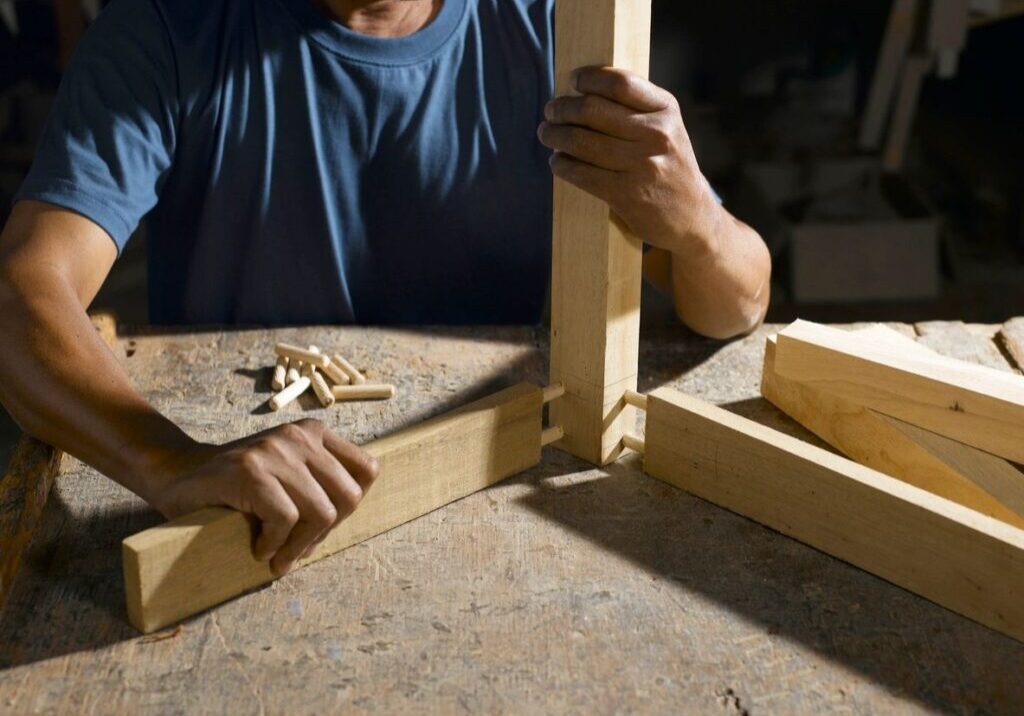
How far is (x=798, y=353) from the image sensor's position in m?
1.42

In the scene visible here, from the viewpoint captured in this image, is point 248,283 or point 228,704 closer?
point 228,704

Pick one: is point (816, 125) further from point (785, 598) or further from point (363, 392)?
point (785, 598)

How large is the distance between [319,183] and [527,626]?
3.48 ft

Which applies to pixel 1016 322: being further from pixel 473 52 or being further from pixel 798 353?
pixel 473 52

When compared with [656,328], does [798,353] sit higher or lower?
higher

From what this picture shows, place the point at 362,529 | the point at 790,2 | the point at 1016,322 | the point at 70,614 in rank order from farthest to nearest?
the point at 790,2
the point at 1016,322
the point at 362,529
the point at 70,614

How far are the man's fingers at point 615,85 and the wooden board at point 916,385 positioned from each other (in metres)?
0.39

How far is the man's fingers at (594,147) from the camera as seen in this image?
1270 mm

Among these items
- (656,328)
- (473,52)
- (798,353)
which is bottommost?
(656,328)

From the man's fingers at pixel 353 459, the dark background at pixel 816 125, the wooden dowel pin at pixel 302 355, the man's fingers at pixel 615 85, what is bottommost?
the dark background at pixel 816 125

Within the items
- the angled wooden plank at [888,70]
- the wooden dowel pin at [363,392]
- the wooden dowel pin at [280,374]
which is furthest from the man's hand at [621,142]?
the angled wooden plank at [888,70]

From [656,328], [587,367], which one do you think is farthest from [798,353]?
[656,328]

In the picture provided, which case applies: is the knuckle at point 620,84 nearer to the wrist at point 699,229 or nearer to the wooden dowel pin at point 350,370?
the wrist at point 699,229

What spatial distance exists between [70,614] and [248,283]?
96cm
